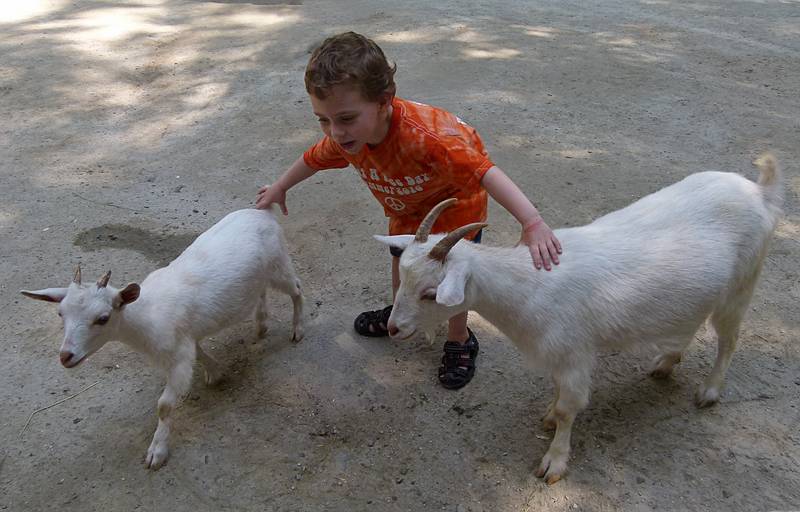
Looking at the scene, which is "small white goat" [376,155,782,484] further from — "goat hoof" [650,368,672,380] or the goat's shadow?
the goat's shadow

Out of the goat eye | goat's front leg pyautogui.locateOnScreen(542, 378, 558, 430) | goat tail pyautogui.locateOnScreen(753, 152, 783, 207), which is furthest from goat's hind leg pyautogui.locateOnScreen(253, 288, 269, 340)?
goat tail pyautogui.locateOnScreen(753, 152, 783, 207)

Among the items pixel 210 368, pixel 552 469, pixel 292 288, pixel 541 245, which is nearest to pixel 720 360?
pixel 552 469

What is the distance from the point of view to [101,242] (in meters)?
3.86

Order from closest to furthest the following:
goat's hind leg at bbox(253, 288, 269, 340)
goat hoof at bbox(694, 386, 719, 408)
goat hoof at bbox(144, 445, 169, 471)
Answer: goat hoof at bbox(144, 445, 169, 471) < goat hoof at bbox(694, 386, 719, 408) < goat's hind leg at bbox(253, 288, 269, 340)

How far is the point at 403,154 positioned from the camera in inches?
95.9

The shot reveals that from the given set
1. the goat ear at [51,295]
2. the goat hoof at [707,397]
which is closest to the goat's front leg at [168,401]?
the goat ear at [51,295]

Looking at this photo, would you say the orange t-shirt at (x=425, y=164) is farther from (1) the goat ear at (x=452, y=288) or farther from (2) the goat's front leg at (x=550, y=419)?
(2) the goat's front leg at (x=550, y=419)

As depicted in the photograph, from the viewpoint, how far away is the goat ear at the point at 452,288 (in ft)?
6.54

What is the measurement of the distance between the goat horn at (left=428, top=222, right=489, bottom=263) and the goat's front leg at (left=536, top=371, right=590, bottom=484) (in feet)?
2.27

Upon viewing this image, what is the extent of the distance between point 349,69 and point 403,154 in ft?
1.41

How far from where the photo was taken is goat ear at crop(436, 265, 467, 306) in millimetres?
1993

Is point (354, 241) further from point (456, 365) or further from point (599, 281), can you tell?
point (599, 281)

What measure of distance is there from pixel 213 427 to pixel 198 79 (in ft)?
15.3

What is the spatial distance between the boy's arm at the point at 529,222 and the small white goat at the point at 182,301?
1269 mm
